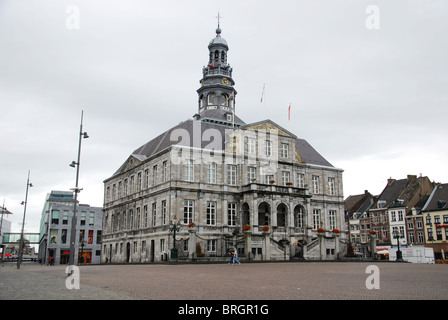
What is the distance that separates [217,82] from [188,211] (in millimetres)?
22821

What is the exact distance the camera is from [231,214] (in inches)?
1916

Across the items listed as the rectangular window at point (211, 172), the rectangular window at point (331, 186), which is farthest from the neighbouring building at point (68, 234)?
the rectangular window at point (331, 186)

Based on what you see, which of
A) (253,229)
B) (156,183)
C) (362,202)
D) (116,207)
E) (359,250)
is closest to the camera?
(253,229)

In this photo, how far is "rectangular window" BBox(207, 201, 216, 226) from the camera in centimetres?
4725

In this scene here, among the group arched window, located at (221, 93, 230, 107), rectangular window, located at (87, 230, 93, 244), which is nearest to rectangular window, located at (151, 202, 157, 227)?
arched window, located at (221, 93, 230, 107)

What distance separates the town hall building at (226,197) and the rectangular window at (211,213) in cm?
11

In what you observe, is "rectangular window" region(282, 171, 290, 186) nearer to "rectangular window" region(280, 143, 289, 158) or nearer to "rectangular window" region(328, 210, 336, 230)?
"rectangular window" region(280, 143, 289, 158)

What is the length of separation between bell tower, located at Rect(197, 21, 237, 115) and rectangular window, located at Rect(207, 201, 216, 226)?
1810 cm
